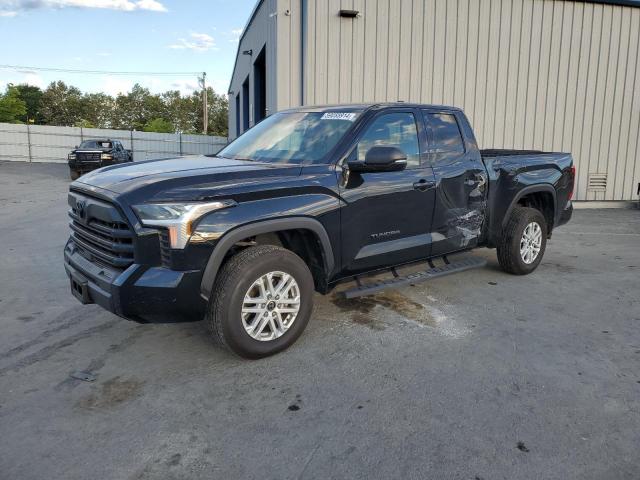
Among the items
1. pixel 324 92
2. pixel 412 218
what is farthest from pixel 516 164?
pixel 324 92

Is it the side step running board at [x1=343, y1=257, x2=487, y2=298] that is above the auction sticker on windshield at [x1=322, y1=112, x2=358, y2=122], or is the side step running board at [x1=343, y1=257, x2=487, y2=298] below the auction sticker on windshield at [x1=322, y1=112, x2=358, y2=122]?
below

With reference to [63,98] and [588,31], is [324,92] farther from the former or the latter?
[63,98]

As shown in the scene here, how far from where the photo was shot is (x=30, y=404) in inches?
125

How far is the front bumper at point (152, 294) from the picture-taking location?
3305 millimetres

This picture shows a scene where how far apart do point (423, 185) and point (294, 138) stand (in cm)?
120

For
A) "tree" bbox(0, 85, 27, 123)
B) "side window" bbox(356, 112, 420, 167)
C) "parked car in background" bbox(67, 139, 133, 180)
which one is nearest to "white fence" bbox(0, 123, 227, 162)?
"parked car in background" bbox(67, 139, 133, 180)

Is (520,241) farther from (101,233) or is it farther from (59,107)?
(59,107)

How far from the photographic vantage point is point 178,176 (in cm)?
354

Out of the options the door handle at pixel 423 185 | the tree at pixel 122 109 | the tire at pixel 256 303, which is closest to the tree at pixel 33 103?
the tree at pixel 122 109

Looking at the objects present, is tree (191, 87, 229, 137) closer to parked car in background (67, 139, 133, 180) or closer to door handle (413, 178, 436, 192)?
parked car in background (67, 139, 133, 180)

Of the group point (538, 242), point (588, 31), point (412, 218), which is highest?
point (588, 31)

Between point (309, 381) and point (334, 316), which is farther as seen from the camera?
point (334, 316)

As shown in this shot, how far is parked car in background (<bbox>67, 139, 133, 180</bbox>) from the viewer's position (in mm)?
19250

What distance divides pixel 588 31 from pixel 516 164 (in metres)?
8.61
